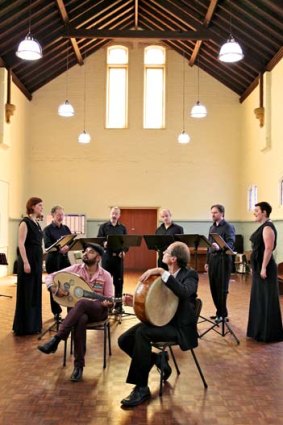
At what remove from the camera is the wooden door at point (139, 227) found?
13781 millimetres

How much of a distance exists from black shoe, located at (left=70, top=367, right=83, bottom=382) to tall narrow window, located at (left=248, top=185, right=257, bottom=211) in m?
9.32

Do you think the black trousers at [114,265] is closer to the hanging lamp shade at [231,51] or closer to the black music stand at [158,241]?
the black music stand at [158,241]

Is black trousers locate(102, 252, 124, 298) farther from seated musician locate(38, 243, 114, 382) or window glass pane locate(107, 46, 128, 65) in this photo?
window glass pane locate(107, 46, 128, 65)

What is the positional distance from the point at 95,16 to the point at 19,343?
842 cm

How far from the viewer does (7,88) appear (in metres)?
10.9

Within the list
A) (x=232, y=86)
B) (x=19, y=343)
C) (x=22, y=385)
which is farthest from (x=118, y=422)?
(x=232, y=86)

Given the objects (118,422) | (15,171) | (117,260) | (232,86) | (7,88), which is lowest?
(118,422)

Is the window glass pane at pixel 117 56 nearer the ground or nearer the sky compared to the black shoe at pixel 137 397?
nearer the sky

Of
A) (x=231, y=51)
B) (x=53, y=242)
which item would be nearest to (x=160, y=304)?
A: (x=53, y=242)

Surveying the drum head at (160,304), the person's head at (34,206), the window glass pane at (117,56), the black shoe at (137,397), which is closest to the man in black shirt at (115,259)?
the person's head at (34,206)

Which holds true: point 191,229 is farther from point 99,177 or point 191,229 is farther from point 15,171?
point 15,171

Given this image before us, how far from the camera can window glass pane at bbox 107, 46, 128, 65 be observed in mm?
13727

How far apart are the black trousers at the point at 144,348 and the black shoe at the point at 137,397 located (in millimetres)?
40

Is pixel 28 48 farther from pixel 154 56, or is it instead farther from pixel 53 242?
pixel 154 56
